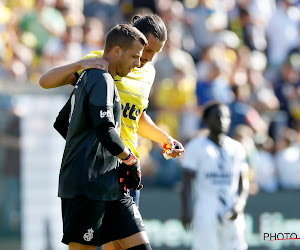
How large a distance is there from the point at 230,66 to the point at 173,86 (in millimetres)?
1678

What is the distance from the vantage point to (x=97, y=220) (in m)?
4.81

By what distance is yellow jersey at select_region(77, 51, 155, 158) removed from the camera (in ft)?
17.5

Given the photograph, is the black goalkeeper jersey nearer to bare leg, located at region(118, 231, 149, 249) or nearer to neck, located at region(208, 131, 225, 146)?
bare leg, located at region(118, 231, 149, 249)

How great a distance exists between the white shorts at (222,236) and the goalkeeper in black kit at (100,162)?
10.5ft

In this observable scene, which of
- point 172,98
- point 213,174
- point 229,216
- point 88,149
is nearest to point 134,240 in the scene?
point 88,149

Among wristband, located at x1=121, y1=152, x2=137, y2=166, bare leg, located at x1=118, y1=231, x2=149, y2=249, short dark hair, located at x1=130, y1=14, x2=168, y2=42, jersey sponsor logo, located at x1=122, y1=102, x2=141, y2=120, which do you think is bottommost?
bare leg, located at x1=118, y1=231, x2=149, y2=249

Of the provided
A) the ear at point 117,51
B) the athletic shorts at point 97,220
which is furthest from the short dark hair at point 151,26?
the athletic shorts at point 97,220

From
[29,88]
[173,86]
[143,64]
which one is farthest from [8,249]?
[143,64]

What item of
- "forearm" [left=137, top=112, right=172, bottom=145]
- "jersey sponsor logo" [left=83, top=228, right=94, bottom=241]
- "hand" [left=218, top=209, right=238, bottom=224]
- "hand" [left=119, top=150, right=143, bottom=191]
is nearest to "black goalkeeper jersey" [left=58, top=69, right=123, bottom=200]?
"hand" [left=119, top=150, right=143, bottom=191]

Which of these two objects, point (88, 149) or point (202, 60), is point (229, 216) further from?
point (202, 60)

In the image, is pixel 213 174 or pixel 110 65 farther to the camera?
pixel 213 174

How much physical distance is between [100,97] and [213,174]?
3757 millimetres

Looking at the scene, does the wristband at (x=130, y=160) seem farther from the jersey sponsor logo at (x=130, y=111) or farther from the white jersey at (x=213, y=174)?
the white jersey at (x=213, y=174)

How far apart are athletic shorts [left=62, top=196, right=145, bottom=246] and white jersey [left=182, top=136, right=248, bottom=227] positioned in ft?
Result: 10.5
